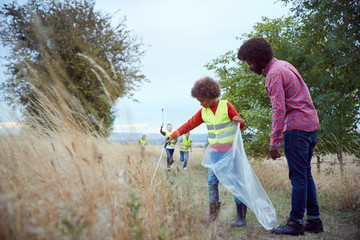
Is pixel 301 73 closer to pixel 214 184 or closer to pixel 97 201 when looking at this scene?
pixel 214 184

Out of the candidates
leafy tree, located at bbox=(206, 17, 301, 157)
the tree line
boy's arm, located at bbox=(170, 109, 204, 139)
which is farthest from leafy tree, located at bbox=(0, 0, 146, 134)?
boy's arm, located at bbox=(170, 109, 204, 139)

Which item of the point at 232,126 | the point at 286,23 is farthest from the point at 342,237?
the point at 286,23

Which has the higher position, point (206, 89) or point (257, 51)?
point (257, 51)

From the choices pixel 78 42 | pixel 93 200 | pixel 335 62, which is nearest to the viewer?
pixel 93 200

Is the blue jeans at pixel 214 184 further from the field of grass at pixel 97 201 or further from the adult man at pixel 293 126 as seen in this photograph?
the adult man at pixel 293 126

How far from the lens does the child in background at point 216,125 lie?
3.13 metres

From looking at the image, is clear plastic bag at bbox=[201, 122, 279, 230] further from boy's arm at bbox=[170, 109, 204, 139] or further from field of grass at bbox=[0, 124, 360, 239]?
boy's arm at bbox=[170, 109, 204, 139]

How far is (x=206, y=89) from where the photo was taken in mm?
3258

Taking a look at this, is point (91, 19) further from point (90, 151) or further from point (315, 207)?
point (315, 207)

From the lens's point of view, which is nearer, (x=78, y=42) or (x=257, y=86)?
(x=257, y=86)

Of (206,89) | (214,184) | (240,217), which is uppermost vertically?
(206,89)

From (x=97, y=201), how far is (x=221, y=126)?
1.81m

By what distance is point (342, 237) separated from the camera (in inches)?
106

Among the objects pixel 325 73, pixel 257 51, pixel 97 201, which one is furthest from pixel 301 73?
pixel 97 201
